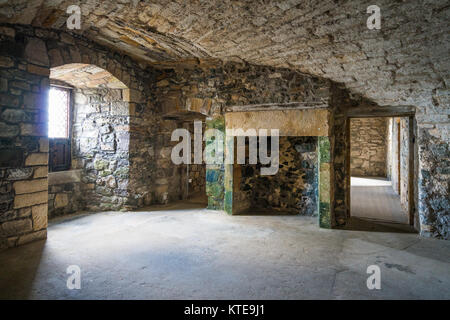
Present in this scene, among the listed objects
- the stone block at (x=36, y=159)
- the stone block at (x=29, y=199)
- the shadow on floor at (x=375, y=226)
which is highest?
the stone block at (x=36, y=159)

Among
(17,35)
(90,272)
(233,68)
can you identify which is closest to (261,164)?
(233,68)

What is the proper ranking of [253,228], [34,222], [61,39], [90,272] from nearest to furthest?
[90,272], [34,222], [61,39], [253,228]

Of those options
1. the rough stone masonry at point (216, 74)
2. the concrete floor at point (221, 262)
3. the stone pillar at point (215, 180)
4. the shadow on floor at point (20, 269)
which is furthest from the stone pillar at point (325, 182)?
the shadow on floor at point (20, 269)

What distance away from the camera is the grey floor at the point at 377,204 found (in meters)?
4.73

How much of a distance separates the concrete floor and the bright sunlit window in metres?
1.46

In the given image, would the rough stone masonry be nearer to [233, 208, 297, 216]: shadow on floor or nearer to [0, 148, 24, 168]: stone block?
[0, 148, 24, 168]: stone block

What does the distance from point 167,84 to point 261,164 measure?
7.15 feet

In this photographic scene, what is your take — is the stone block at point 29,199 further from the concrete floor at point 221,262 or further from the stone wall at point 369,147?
the stone wall at point 369,147

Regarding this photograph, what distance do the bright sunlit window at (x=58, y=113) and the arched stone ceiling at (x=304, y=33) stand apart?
52.4 inches

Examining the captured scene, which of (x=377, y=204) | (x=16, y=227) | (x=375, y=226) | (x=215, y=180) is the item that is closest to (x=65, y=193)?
(x=16, y=227)

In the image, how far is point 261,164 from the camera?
197 inches

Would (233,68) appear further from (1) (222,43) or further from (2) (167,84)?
(2) (167,84)

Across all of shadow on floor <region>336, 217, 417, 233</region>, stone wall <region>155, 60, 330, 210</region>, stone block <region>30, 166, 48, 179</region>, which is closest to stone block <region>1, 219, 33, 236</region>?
stone block <region>30, 166, 48, 179</region>

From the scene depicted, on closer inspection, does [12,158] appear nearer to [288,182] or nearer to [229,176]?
[229,176]
